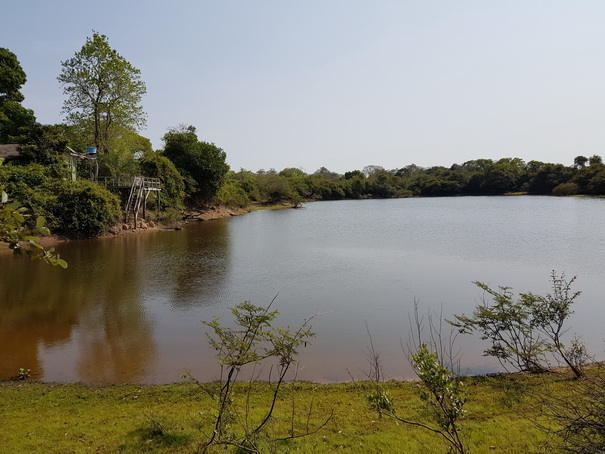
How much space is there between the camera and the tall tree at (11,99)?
122 ft

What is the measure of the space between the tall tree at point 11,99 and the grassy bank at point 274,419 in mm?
37807

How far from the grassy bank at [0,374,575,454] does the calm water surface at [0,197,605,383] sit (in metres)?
1.11

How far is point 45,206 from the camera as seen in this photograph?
91.3 feet

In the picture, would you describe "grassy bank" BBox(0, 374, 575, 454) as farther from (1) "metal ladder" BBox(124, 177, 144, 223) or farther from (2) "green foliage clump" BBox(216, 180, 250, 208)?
(2) "green foliage clump" BBox(216, 180, 250, 208)

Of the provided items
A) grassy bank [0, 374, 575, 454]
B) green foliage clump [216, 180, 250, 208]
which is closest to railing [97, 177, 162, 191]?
green foliage clump [216, 180, 250, 208]

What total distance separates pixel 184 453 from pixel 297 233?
30430 mm

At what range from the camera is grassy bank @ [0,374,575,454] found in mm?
5246

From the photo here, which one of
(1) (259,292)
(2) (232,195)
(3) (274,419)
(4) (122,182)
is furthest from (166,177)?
(3) (274,419)

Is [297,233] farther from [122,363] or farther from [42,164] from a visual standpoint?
[122,363]

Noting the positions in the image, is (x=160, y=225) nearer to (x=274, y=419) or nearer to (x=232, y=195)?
(x=232, y=195)

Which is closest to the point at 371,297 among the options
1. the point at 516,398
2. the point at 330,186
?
the point at 516,398

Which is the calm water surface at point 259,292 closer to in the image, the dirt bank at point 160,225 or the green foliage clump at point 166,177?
the dirt bank at point 160,225

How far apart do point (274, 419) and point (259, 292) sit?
9.93m

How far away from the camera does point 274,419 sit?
6.24m
